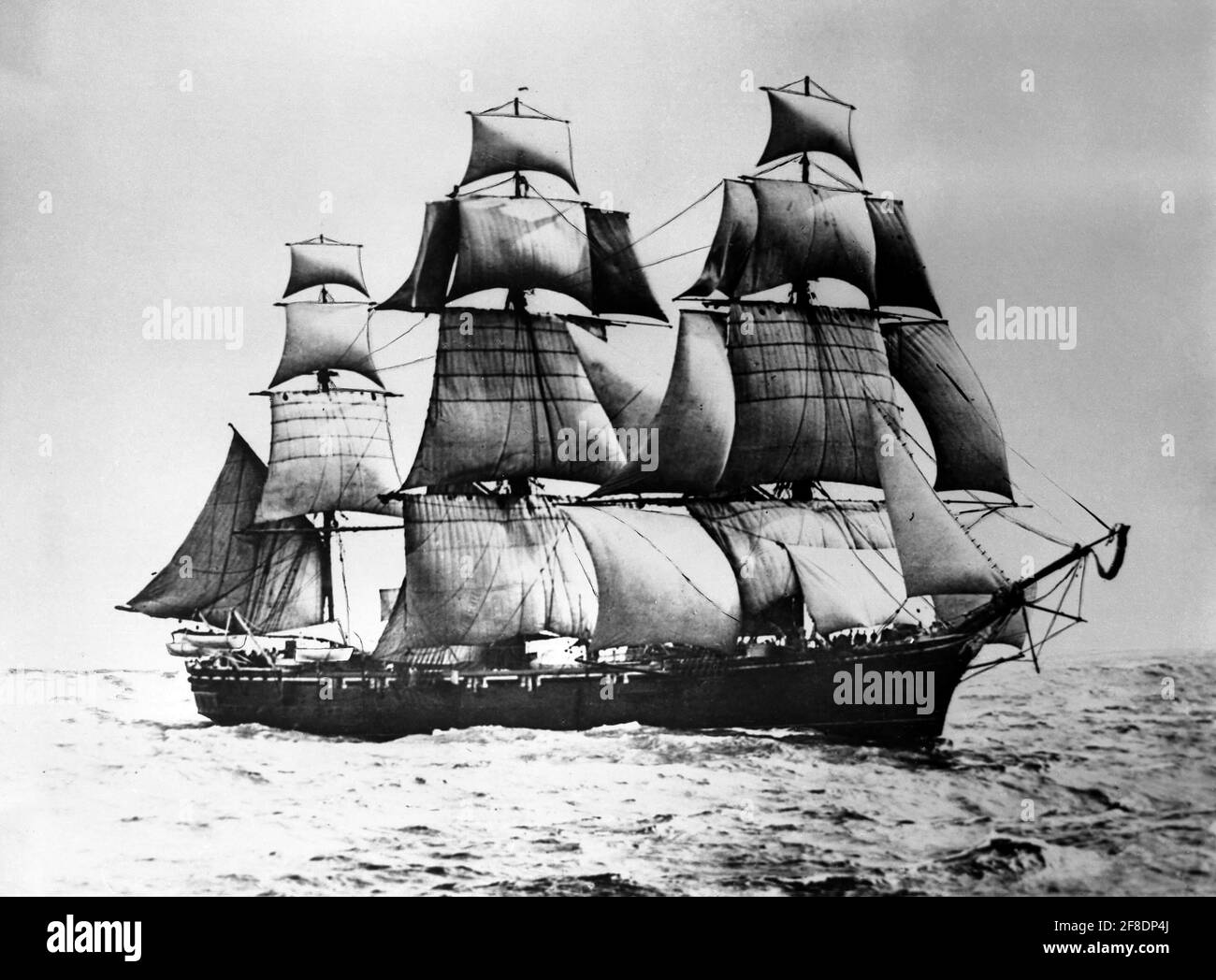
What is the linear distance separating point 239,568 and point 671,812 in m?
3.24

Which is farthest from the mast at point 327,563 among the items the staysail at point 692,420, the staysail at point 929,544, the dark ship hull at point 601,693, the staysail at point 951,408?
the staysail at point 951,408

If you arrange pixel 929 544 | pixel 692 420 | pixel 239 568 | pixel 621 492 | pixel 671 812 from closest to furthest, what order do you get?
pixel 671 812 < pixel 929 544 < pixel 692 420 < pixel 621 492 < pixel 239 568

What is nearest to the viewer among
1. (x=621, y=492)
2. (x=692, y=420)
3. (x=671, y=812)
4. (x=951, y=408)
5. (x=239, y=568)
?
(x=671, y=812)

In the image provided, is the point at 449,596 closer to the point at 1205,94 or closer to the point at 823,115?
the point at 823,115

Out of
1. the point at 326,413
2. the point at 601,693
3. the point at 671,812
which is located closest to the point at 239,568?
the point at 326,413

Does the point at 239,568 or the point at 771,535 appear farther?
the point at 239,568

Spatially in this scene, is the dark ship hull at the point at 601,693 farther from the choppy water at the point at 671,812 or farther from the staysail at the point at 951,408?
the staysail at the point at 951,408

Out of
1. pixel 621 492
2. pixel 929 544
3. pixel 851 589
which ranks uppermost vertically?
pixel 621 492

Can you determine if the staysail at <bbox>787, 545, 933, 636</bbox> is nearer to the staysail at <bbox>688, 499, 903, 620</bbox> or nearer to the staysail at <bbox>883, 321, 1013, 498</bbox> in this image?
the staysail at <bbox>688, 499, 903, 620</bbox>

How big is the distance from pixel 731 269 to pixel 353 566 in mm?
2968

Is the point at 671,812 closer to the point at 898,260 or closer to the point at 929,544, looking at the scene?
the point at 929,544

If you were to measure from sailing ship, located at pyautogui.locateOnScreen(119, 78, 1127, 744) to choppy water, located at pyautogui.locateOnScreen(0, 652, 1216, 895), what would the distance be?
37 cm

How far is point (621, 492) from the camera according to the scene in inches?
369

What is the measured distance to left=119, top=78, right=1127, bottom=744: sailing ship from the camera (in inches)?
342
